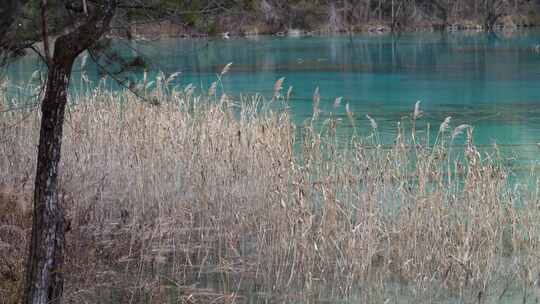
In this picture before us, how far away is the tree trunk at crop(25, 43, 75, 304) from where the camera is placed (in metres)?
3.66

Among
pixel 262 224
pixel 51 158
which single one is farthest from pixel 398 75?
pixel 51 158

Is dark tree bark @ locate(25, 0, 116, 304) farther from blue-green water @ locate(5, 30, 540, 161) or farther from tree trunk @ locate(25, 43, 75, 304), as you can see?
blue-green water @ locate(5, 30, 540, 161)

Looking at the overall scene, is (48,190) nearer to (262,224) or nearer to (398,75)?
(262,224)

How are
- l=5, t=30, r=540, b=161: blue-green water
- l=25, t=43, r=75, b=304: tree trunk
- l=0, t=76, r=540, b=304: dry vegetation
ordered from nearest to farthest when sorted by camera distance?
1. l=25, t=43, r=75, b=304: tree trunk
2. l=0, t=76, r=540, b=304: dry vegetation
3. l=5, t=30, r=540, b=161: blue-green water

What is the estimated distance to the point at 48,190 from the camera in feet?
12.1

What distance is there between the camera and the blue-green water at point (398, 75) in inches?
471

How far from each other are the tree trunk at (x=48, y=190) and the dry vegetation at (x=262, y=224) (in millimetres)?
413

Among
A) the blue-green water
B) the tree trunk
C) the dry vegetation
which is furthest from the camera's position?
the blue-green water

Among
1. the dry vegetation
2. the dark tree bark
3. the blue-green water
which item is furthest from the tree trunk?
the blue-green water

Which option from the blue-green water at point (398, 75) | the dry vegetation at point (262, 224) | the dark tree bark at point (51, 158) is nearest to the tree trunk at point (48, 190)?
the dark tree bark at point (51, 158)

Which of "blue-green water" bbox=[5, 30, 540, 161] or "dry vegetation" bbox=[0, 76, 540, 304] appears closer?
"dry vegetation" bbox=[0, 76, 540, 304]

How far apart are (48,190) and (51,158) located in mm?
126

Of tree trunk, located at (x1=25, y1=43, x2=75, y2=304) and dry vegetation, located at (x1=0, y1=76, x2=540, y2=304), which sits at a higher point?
tree trunk, located at (x1=25, y1=43, x2=75, y2=304)

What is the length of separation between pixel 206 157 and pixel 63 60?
330 centimetres
